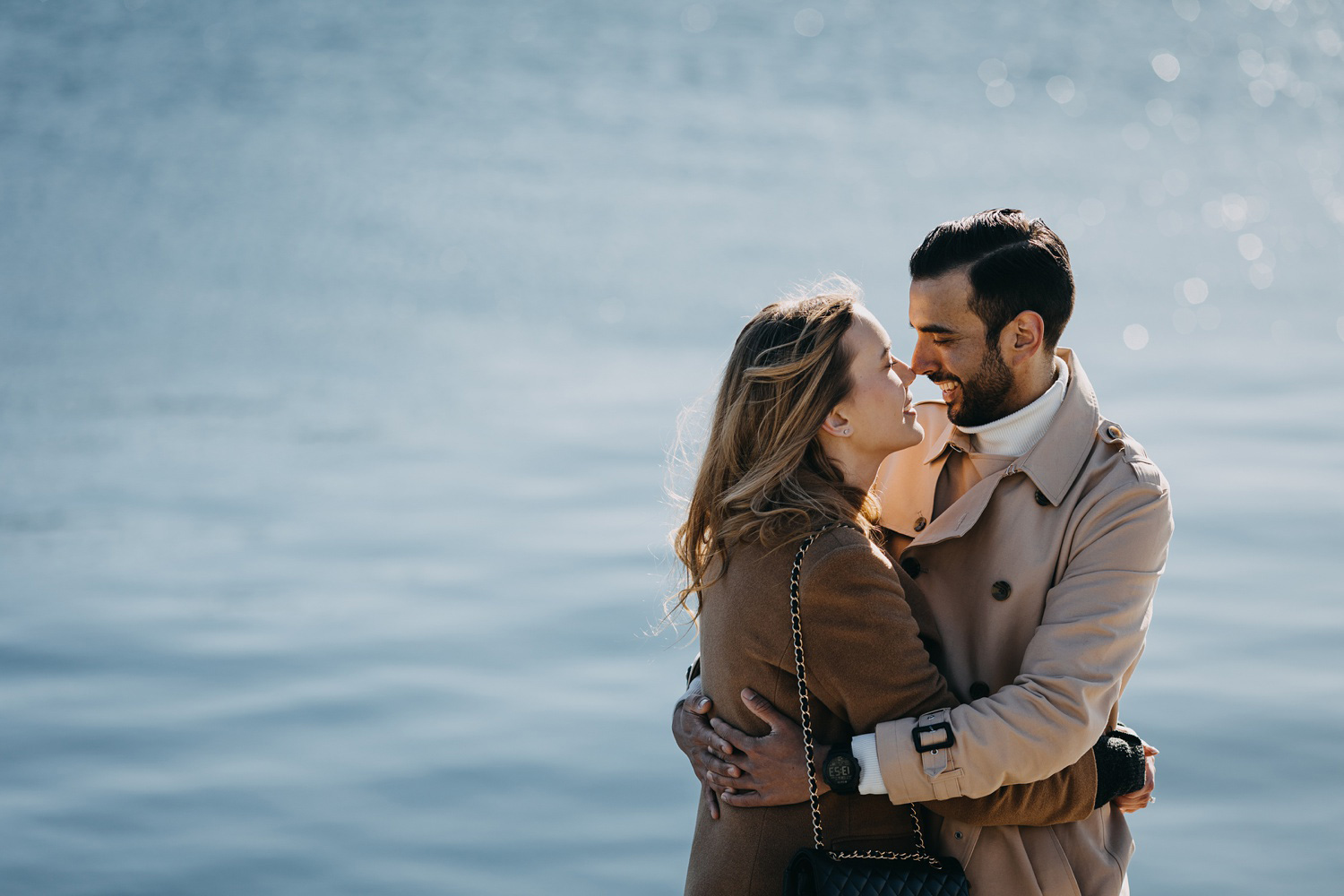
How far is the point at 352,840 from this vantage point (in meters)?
6.13

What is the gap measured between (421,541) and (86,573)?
1976 millimetres

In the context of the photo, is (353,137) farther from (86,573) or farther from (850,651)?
(850,651)

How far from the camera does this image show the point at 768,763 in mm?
2932

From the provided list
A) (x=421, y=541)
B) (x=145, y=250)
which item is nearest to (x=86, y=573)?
(x=421, y=541)

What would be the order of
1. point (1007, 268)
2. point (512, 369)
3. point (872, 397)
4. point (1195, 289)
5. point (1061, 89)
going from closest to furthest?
point (872, 397)
point (1007, 268)
point (512, 369)
point (1195, 289)
point (1061, 89)

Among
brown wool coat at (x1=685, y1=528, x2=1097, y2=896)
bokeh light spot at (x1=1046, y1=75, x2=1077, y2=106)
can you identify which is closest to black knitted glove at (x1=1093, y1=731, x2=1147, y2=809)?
brown wool coat at (x1=685, y1=528, x2=1097, y2=896)

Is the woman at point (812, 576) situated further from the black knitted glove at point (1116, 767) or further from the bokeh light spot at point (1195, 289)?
the bokeh light spot at point (1195, 289)

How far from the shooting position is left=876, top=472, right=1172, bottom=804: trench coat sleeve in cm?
282

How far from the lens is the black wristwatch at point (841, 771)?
2844 millimetres

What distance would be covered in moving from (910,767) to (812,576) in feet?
1.28

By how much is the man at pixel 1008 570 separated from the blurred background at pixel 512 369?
2.99 m

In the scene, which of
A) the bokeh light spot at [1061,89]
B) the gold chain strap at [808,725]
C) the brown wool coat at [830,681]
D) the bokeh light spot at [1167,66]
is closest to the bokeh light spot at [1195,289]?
the bokeh light spot at [1061,89]

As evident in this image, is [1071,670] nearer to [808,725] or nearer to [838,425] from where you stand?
[808,725]

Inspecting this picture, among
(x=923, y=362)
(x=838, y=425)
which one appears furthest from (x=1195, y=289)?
(x=838, y=425)
